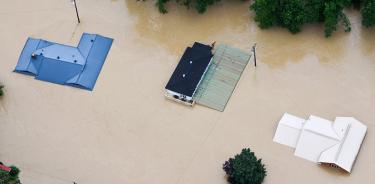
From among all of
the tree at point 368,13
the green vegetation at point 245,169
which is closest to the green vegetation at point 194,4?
the tree at point 368,13

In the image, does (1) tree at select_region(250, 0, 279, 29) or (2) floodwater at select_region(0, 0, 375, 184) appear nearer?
(2) floodwater at select_region(0, 0, 375, 184)

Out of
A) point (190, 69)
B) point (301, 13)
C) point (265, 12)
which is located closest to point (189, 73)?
point (190, 69)

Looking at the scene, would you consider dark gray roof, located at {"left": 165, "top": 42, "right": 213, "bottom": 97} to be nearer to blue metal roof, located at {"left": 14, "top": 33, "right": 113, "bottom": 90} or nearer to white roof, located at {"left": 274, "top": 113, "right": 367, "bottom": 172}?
blue metal roof, located at {"left": 14, "top": 33, "right": 113, "bottom": 90}

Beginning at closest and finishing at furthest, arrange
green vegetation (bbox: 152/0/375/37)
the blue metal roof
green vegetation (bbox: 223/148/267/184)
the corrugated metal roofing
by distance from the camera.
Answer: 1. green vegetation (bbox: 223/148/267/184)
2. the corrugated metal roofing
3. green vegetation (bbox: 152/0/375/37)
4. the blue metal roof

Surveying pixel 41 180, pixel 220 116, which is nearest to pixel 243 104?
pixel 220 116

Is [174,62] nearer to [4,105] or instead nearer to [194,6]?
[194,6]

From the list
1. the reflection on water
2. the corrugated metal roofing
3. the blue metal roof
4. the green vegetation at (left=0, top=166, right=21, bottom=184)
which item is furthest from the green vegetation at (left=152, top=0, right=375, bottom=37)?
the green vegetation at (left=0, top=166, right=21, bottom=184)

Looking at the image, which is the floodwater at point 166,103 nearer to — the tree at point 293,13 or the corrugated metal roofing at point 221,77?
the corrugated metal roofing at point 221,77
